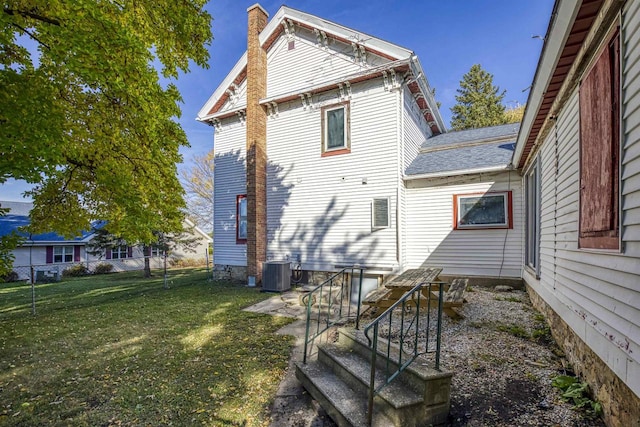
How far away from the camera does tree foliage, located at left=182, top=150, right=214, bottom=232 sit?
29.7 m

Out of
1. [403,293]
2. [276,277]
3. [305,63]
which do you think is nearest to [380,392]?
[403,293]

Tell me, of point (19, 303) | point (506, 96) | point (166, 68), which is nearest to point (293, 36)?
point (166, 68)

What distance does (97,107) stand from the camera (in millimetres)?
6566

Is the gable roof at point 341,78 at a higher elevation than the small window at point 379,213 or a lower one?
higher

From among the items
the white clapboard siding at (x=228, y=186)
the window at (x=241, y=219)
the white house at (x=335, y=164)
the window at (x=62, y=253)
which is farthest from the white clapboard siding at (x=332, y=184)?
the window at (x=62, y=253)

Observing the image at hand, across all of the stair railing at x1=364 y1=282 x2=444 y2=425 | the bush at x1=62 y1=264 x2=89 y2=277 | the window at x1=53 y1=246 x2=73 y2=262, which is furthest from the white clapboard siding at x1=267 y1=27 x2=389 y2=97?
the window at x1=53 y1=246 x2=73 y2=262

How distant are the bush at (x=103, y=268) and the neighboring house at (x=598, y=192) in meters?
25.8

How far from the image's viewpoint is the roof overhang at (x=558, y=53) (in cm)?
Answer: 283

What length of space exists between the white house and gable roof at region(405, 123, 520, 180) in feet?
0.25

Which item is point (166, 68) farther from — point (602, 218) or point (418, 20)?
point (418, 20)

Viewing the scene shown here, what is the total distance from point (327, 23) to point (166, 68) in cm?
586

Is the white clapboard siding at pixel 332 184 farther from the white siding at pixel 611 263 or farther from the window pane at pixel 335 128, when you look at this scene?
the white siding at pixel 611 263

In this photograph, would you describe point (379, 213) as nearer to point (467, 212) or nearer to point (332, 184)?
point (332, 184)

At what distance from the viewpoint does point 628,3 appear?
2441mm
